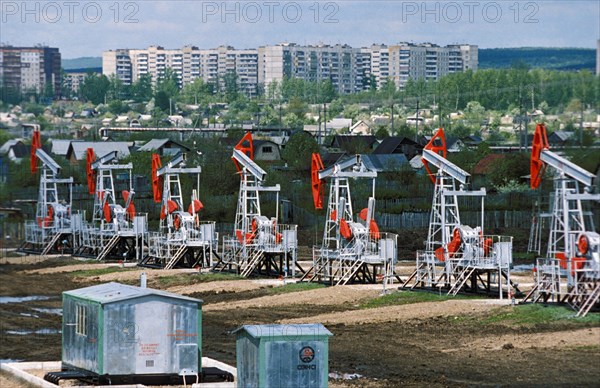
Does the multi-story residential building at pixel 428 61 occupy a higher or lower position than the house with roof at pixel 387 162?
higher

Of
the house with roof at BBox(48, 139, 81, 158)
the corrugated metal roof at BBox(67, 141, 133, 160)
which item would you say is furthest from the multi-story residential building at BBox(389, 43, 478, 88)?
the house with roof at BBox(48, 139, 81, 158)

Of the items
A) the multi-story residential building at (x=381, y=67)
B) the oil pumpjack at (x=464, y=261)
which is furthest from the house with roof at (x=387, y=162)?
the multi-story residential building at (x=381, y=67)

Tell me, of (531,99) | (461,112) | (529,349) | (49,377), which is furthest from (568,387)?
(461,112)

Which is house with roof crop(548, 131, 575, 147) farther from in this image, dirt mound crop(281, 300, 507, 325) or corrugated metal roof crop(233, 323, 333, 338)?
corrugated metal roof crop(233, 323, 333, 338)

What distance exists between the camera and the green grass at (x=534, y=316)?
44.3 meters

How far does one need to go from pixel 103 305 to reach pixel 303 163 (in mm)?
90378

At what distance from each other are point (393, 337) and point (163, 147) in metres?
88.1

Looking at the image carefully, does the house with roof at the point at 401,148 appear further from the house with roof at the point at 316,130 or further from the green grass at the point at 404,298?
the green grass at the point at 404,298

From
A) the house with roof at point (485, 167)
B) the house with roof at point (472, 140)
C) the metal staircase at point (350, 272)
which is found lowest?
the metal staircase at point (350, 272)

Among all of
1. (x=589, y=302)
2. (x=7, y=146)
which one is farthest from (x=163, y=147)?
(x=589, y=302)

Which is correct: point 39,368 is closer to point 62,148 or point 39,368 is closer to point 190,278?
point 190,278

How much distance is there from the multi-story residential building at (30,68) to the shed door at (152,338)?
2319 cm

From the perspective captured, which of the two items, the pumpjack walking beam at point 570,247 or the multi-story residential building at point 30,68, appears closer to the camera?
the pumpjack walking beam at point 570,247

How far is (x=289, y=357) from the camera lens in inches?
1180
